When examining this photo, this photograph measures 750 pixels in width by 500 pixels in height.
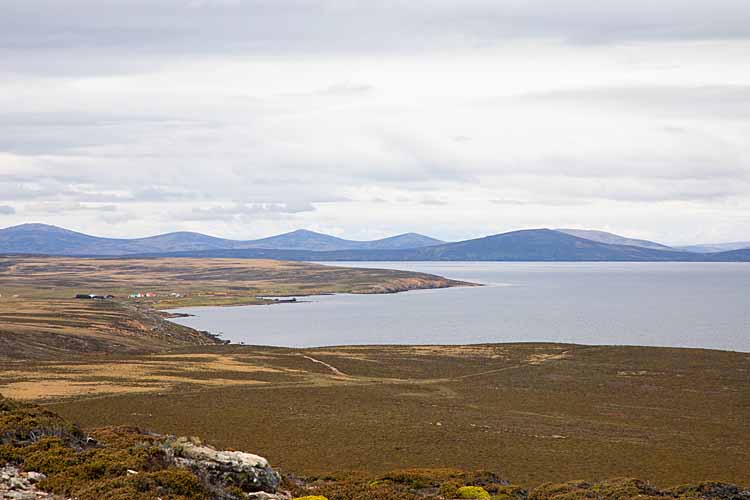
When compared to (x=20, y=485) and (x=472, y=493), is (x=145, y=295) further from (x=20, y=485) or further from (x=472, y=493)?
(x=20, y=485)

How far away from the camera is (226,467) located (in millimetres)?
19406

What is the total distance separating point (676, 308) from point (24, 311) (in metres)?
128

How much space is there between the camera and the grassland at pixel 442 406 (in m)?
35.9

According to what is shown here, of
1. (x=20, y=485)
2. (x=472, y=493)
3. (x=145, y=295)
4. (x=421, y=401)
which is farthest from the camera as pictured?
(x=145, y=295)

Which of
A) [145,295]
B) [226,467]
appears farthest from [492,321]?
[226,467]

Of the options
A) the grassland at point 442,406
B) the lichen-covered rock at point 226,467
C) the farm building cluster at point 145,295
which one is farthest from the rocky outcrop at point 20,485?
the farm building cluster at point 145,295

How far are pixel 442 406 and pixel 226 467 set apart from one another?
33.7m

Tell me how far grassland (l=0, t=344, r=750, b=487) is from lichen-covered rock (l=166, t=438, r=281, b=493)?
1086 centimetres

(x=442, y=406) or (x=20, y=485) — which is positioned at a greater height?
(x=20, y=485)

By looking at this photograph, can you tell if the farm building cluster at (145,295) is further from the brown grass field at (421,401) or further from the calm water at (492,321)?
the brown grass field at (421,401)

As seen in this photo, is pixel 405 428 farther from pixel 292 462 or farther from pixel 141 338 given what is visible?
pixel 141 338

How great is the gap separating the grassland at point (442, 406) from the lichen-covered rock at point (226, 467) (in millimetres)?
10865

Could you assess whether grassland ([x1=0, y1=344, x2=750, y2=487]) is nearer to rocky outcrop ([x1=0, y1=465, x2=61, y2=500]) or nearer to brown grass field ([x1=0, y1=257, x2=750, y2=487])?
brown grass field ([x1=0, y1=257, x2=750, y2=487])

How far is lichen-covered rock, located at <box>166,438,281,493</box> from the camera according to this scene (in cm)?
1912
